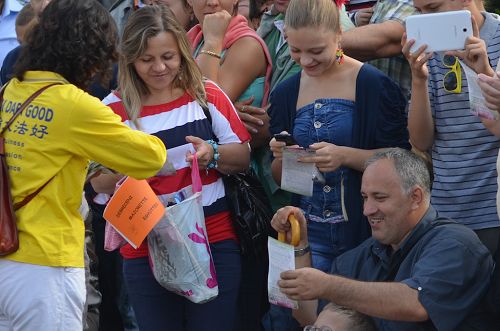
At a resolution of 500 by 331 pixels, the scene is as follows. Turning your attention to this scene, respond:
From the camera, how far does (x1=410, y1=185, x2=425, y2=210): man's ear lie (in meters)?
3.84

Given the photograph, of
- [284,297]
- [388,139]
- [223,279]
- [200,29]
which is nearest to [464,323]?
[284,297]

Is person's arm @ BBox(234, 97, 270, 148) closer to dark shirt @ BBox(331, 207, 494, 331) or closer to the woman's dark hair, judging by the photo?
the woman's dark hair

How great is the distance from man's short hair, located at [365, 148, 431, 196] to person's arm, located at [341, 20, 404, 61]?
814 mm

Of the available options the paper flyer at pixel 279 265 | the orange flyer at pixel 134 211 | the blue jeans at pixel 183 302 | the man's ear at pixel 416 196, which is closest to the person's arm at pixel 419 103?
the man's ear at pixel 416 196

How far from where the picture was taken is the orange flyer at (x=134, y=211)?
4184 millimetres

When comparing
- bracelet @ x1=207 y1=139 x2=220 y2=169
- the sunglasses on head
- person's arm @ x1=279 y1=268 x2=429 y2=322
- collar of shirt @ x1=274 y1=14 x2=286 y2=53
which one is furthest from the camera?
collar of shirt @ x1=274 y1=14 x2=286 y2=53

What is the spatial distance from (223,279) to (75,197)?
3.06 ft

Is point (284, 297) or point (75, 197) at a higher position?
point (75, 197)

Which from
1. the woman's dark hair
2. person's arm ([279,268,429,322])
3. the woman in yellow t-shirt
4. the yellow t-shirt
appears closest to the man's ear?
person's arm ([279,268,429,322])

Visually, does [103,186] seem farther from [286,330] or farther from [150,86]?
[286,330]

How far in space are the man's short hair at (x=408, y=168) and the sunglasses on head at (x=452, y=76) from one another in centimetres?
39

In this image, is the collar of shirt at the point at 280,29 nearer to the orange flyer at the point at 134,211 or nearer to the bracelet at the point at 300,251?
the orange flyer at the point at 134,211

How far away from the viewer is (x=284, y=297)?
151 inches

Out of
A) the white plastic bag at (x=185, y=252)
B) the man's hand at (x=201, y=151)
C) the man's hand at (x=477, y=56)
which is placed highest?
the man's hand at (x=477, y=56)
